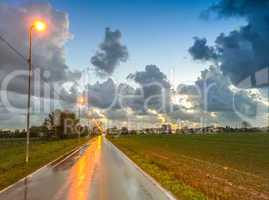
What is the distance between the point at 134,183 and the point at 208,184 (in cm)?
330

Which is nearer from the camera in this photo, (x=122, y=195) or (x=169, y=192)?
(x=122, y=195)

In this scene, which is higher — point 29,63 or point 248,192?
point 29,63

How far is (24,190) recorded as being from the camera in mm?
12305

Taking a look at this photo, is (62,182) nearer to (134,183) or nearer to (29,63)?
(134,183)

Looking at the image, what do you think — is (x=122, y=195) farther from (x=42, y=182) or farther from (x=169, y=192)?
(x=42, y=182)

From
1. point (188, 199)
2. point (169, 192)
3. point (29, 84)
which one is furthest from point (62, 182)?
point (29, 84)

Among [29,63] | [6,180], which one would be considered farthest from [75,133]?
[6,180]

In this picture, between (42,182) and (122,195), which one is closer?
(122,195)

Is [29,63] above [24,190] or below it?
above

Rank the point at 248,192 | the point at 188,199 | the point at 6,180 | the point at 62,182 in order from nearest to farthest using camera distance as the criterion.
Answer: the point at 188,199 → the point at 248,192 → the point at 62,182 → the point at 6,180

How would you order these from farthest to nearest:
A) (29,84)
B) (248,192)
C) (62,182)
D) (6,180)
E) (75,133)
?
(75,133), (29,84), (6,180), (62,182), (248,192)

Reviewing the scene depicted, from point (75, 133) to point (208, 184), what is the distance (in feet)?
457

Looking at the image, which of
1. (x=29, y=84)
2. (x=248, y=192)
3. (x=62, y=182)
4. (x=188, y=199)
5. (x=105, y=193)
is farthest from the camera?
(x=29, y=84)

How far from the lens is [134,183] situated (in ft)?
48.0
